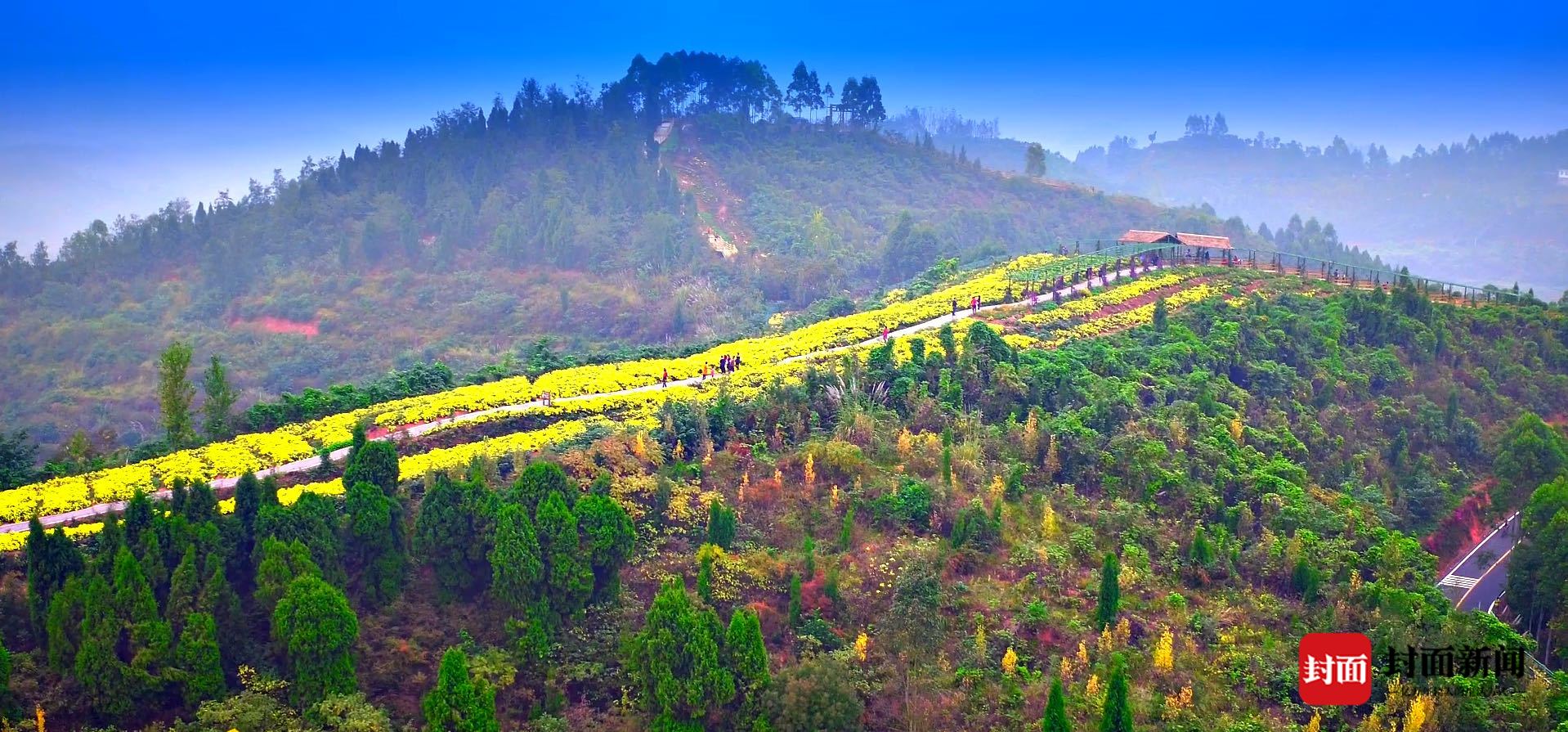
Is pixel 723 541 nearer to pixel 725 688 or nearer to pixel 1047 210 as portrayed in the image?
pixel 725 688

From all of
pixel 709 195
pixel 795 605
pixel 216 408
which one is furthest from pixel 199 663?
pixel 709 195

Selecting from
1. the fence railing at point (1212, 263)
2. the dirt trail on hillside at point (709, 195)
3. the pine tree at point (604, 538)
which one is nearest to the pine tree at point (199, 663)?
the pine tree at point (604, 538)

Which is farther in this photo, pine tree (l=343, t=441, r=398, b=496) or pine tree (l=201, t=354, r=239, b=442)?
pine tree (l=201, t=354, r=239, b=442)

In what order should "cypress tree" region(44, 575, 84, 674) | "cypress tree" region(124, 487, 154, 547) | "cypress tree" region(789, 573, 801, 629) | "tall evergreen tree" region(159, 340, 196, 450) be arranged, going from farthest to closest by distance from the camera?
"tall evergreen tree" region(159, 340, 196, 450) < "cypress tree" region(789, 573, 801, 629) < "cypress tree" region(124, 487, 154, 547) < "cypress tree" region(44, 575, 84, 674)

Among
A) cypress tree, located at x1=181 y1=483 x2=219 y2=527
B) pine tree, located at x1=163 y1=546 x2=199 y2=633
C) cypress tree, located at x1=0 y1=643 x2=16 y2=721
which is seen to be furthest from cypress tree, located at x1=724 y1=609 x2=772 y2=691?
cypress tree, located at x1=0 y1=643 x2=16 y2=721

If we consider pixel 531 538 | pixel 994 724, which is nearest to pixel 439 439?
pixel 531 538

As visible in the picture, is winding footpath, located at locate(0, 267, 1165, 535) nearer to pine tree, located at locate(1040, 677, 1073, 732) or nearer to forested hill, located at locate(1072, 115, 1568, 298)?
pine tree, located at locate(1040, 677, 1073, 732)

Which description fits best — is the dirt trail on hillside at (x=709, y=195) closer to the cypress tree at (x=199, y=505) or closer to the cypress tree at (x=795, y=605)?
the cypress tree at (x=795, y=605)
